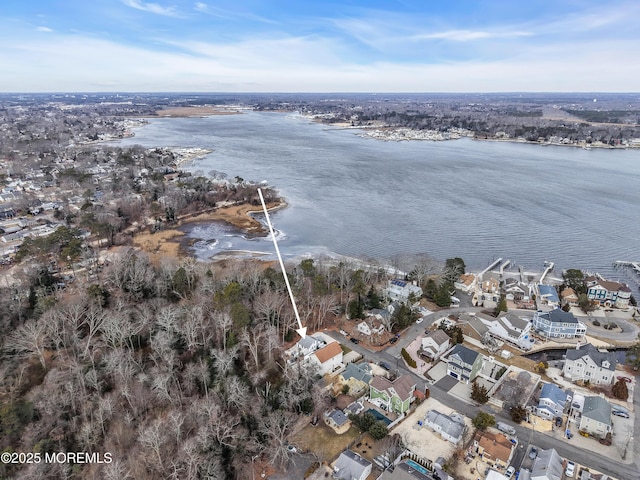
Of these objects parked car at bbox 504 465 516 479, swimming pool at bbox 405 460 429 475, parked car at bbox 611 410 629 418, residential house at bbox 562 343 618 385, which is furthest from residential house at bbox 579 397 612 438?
swimming pool at bbox 405 460 429 475

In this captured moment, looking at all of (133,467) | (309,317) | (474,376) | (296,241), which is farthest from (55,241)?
(474,376)

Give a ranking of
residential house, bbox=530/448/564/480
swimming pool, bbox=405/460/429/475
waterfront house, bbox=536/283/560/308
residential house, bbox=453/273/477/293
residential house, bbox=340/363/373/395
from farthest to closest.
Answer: residential house, bbox=453/273/477/293 < waterfront house, bbox=536/283/560/308 < residential house, bbox=340/363/373/395 < swimming pool, bbox=405/460/429/475 < residential house, bbox=530/448/564/480

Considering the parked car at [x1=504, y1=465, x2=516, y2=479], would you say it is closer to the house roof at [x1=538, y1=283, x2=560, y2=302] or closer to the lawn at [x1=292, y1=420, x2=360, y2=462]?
the lawn at [x1=292, y1=420, x2=360, y2=462]

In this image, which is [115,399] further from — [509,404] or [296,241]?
[296,241]

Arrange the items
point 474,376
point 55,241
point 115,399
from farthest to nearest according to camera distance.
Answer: point 55,241
point 474,376
point 115,399

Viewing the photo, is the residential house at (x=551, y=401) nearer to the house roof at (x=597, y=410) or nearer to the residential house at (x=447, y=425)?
the house roof at (x=597, y=410)
